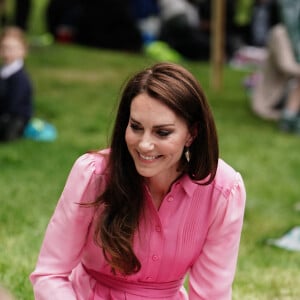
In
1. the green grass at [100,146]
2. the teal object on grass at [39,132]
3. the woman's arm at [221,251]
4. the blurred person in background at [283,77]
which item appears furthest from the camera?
the blurred person in background at [283,77]

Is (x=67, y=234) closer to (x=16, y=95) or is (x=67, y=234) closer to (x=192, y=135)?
(x=192, y=135)

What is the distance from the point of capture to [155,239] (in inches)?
102

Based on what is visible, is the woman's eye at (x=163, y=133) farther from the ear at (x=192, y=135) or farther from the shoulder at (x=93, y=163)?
the shoulder at (x=93, y=163)

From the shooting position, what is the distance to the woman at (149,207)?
7.97 ft

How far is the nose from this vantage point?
2.43 meters

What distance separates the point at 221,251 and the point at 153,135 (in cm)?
48

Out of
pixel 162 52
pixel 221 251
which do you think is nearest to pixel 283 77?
Result: pixel 162 52

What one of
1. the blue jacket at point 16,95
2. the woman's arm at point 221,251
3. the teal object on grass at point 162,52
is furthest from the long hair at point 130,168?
the teal object on grass at point 162,52

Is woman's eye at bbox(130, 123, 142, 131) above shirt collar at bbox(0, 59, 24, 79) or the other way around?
above

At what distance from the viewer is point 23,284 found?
3396 mm

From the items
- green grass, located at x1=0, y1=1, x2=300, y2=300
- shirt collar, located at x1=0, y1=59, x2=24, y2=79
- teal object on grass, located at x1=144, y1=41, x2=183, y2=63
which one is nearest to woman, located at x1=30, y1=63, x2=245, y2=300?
green grass, located at x1=0, y1=1, x2=300, y2=300

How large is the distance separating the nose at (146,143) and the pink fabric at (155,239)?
0.18m

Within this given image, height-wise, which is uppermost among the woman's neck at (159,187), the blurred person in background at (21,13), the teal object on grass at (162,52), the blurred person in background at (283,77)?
the woman's neck at (159,187)

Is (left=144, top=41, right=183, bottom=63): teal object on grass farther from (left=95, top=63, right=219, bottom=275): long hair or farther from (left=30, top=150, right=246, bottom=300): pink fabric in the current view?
(left=95, top=63, right=219, bottom=275): long hair
